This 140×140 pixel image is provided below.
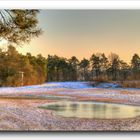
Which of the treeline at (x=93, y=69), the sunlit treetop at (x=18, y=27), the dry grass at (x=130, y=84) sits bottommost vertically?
the dry grass at (x=130, y=84)

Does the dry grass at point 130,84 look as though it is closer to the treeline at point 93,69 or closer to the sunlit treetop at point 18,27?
the treeline at point 93,69

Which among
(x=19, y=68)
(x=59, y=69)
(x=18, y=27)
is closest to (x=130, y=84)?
(x=59, y=69)

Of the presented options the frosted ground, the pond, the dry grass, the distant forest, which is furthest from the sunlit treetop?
the dry grass

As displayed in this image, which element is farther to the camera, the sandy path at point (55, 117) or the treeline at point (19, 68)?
the treeline at point (19, 68)

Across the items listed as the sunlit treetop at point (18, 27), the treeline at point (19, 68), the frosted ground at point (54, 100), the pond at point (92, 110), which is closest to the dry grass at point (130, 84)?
the frosted ground at point (54, 100)

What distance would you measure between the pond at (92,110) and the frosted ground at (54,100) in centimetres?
4

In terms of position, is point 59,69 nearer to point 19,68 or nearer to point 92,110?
point 19,68

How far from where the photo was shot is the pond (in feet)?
19.1

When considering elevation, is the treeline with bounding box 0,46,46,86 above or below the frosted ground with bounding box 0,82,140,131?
above

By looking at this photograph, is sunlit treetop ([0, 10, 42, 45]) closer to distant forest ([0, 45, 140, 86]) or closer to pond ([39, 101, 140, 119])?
distant forest ([0, 45, 140, 86])

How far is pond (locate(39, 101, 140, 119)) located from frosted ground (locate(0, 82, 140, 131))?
4cm

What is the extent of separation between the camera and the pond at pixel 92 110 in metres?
5.82

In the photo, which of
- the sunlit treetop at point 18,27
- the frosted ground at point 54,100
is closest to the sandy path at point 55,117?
the frosted ground at point 54,100

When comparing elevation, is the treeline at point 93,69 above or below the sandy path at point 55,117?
above
